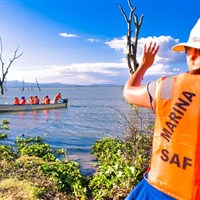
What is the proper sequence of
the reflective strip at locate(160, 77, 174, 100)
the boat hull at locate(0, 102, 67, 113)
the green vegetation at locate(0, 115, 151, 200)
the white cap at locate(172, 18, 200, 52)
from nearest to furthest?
the white cap at locate(172, 18, 200, 52) → the reflective strip at locate(160, 77, 174, 100) → the green vegetation at locate(0, 115, 151, 200) → the boat hull at locate(0, 102, 67, 113)

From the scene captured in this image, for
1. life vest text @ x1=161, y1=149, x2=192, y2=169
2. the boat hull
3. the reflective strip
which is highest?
→ the reflective strip

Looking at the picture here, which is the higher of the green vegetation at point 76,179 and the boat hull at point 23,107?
the green vegetation at point 76,179

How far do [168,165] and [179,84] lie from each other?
0.50 m

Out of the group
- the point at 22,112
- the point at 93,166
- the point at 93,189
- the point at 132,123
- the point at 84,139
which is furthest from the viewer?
the point at 22,112

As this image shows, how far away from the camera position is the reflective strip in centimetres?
205

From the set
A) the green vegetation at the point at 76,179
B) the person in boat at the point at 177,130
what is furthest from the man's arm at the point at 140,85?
the green vegetation at the point at 76,179

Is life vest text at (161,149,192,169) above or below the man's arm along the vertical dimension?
below

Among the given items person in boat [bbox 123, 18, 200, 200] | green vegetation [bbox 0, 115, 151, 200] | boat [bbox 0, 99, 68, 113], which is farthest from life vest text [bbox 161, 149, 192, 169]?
boat [bbox 0, 99, 68, 113]

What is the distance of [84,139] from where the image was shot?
20.5 meters

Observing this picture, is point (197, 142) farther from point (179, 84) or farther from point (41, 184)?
point (41, 184)

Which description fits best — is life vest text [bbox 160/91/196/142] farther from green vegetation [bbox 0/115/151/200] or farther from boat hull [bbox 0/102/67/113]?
boat hull [bbox 0/102/67/113]

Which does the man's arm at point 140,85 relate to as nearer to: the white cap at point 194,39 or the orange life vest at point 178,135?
the orange life vest at point 178,135

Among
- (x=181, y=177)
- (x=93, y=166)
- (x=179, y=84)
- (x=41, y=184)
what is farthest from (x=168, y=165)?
(x=93, y=166)

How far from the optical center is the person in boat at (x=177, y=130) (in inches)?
78.0
